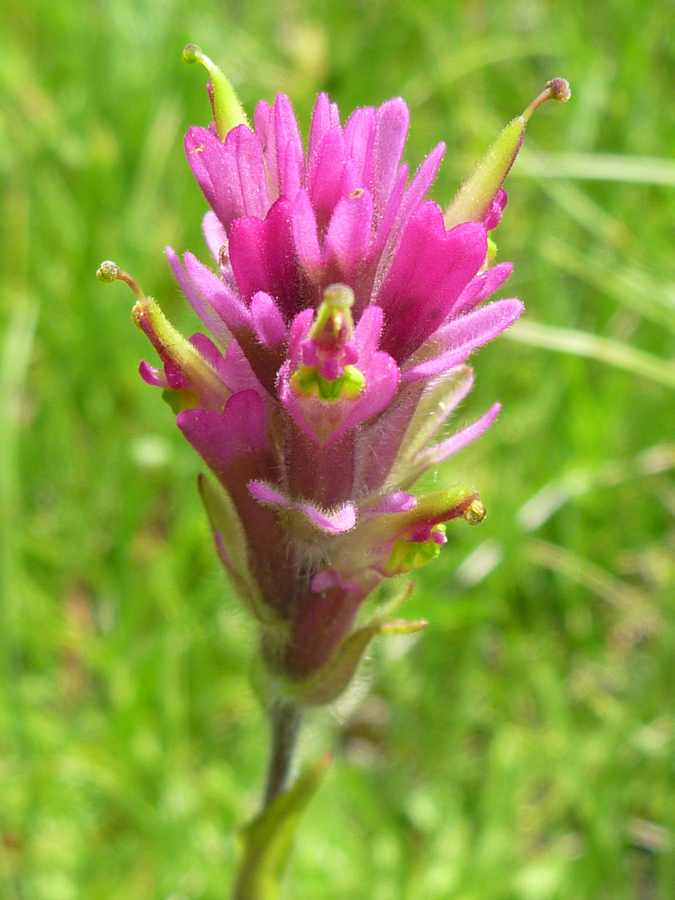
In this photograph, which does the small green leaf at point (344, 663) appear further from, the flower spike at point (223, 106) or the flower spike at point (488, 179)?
the flower spike at point (223, 106)

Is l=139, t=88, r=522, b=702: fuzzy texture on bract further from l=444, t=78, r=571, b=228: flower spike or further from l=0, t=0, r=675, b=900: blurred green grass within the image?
l=0, t=0, r=675, b=900: blurred green grass

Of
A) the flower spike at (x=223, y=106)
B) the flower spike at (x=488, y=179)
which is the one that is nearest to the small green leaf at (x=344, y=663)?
the flower spike at (x=488, y=179)

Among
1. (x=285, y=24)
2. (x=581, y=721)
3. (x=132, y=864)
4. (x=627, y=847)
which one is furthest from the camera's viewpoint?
(x=285, y=24)

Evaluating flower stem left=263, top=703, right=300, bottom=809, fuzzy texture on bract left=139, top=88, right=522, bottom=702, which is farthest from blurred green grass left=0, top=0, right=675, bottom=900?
fuzzy texture on bract left=139, top=88, right=522, bottom=702

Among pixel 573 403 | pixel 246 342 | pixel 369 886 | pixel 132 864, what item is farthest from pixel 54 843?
pixel 573 403

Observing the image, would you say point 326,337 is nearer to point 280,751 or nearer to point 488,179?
point 488,179

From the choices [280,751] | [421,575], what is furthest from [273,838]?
[421,575]

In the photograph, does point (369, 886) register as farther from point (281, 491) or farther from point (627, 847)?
point (281, 491)
